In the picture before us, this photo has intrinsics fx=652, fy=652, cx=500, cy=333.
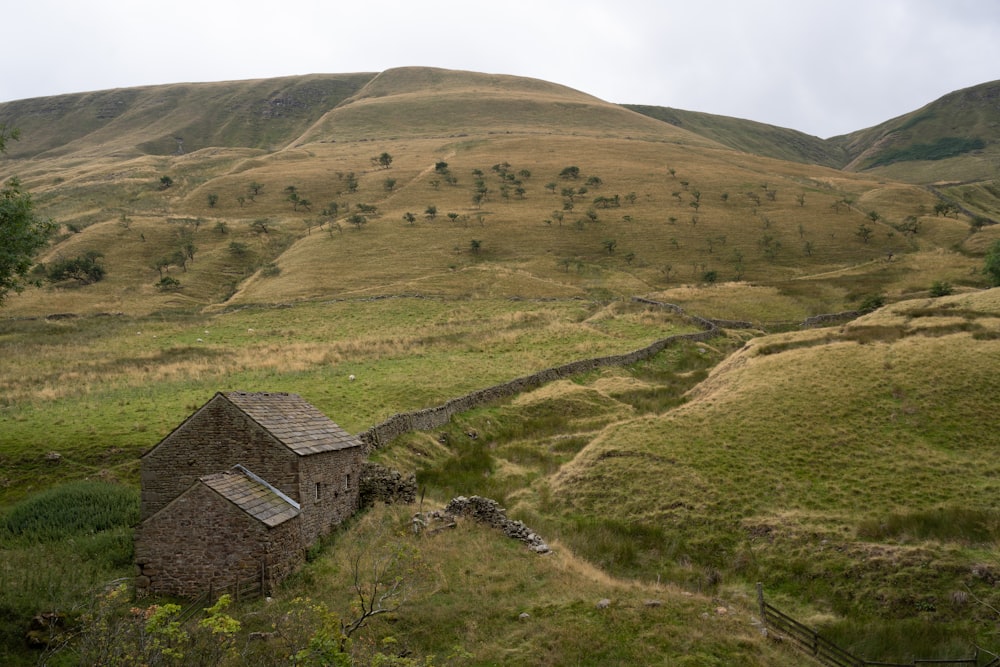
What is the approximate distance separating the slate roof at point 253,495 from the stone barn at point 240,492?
0.04 meters

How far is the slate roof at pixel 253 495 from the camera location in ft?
54.7

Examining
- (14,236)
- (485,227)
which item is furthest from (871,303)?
(14,236)

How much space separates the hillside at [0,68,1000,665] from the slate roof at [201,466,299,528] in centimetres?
185

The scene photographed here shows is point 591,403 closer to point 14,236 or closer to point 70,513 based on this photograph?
point 70,513

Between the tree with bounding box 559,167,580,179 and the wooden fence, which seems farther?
the tree with bounding box 559,167,580,179

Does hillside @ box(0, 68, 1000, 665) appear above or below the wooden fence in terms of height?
above

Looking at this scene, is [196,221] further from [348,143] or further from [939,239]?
[939,239]

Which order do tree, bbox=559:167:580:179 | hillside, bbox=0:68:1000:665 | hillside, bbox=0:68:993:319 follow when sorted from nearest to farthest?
hillside, bbox=0:68:1000:665 < hillside, bbox=0:68:993:319 < tree, bbox=559:167:580:179

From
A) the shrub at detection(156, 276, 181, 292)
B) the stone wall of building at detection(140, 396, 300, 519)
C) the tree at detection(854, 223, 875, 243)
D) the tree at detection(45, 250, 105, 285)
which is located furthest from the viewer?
the tree at detection(854, 223, 875, 243)

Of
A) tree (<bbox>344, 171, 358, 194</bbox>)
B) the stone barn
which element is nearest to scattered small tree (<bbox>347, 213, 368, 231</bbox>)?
tree (<bbox>344, 171, 358, 194</bbox>)

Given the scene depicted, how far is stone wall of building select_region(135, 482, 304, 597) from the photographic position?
16.4 meters

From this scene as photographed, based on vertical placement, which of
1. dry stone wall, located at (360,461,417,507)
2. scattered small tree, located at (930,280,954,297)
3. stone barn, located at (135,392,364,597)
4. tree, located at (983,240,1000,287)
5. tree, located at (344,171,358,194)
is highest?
tree, located at (344,171,358,194)

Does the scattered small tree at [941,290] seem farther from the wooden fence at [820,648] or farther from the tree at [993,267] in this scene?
the wooden fence at [820,648]

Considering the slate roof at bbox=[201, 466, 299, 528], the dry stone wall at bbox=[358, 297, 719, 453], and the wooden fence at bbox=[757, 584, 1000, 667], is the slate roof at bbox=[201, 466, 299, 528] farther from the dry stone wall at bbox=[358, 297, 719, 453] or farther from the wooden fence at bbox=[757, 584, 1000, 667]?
the wooden fence at bbox=[757, 584, 1000, 667]
